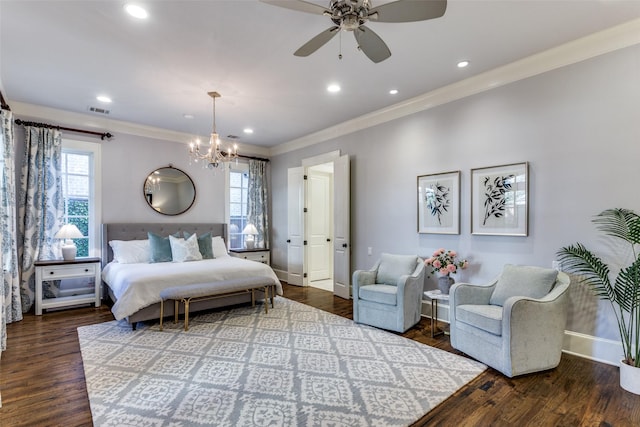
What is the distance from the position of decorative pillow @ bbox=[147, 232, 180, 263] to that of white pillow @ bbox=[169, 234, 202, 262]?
0.07 m

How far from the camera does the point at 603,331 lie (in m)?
2.95

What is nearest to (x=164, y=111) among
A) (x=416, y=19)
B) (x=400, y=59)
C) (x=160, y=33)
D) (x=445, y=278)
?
(x=160, y=33)

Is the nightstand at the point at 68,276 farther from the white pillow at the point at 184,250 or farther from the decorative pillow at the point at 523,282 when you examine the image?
the decorative pillow at the point at 523,282

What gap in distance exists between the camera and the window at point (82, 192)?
508 centimetres

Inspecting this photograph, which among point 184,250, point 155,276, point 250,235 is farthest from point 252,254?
point 155,276

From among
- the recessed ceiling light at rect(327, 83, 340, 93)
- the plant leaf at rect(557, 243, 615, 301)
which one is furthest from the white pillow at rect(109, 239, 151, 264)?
the plant leaf at rect(557, 243, 615, 301)

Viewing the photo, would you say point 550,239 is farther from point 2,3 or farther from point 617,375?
point 2,3

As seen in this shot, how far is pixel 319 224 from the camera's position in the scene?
6887mm

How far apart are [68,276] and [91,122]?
2.47 meters

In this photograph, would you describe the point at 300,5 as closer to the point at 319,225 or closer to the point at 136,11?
the point at 136,11

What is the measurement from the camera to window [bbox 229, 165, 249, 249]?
22.4 feet

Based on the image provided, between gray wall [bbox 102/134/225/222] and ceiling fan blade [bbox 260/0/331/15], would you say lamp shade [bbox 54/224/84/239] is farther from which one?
ceiling fan blade [bbox 260/0/331/15]

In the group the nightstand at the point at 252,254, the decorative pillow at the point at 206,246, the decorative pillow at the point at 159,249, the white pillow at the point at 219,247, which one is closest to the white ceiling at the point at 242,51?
the decorative pillow at the point at 159,249

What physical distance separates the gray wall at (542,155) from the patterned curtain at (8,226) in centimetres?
486
